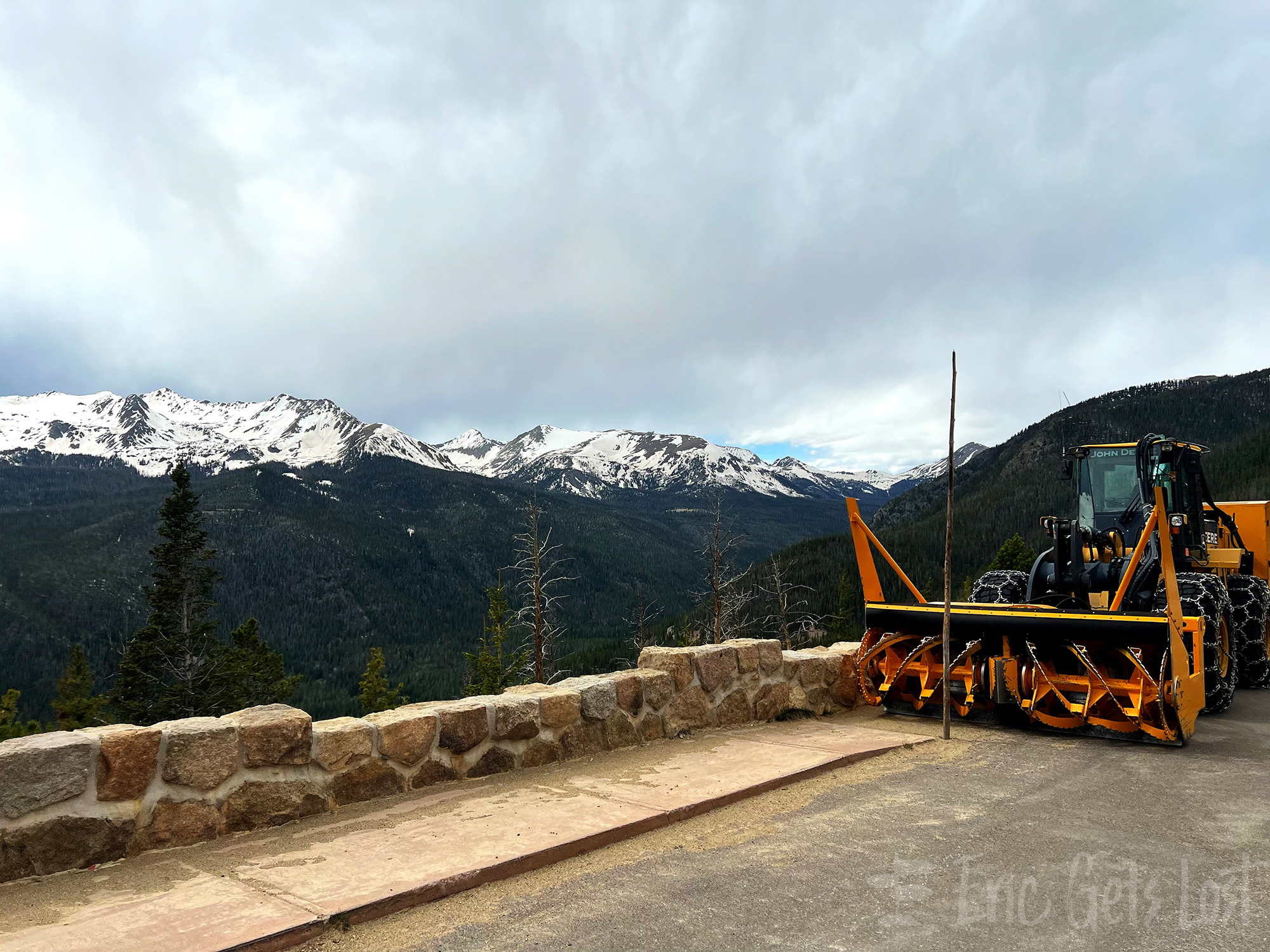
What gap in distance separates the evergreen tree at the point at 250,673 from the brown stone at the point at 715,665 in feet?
131

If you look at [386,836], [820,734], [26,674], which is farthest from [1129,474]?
[26,674]

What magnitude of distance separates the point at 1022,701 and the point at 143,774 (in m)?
7.26

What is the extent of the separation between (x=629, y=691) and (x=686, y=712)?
853 mm

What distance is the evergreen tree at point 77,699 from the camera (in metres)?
43.9

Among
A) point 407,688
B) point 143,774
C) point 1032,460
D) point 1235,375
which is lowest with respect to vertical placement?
point 407,688

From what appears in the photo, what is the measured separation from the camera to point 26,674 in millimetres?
121688

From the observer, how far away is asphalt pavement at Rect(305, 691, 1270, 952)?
10.8 ft

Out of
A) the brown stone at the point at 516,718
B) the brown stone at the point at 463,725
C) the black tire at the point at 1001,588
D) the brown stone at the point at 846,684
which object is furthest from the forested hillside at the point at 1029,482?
the brown stone at the point at 463,725

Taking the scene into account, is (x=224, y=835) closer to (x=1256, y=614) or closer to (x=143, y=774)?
(x=143, y=774)

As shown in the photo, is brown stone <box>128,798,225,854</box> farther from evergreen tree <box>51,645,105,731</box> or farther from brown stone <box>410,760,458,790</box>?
evergreen tree <box>51,645,105,731</box>

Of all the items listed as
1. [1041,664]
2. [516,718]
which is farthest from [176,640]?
[1041,664]

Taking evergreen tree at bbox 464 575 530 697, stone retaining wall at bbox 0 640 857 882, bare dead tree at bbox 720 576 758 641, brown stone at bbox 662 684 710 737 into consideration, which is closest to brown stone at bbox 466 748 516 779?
stone retaining wall at bbox 0 640 857 882

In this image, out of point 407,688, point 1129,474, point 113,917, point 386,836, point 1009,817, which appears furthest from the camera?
point 407,688

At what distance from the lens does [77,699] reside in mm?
45625
